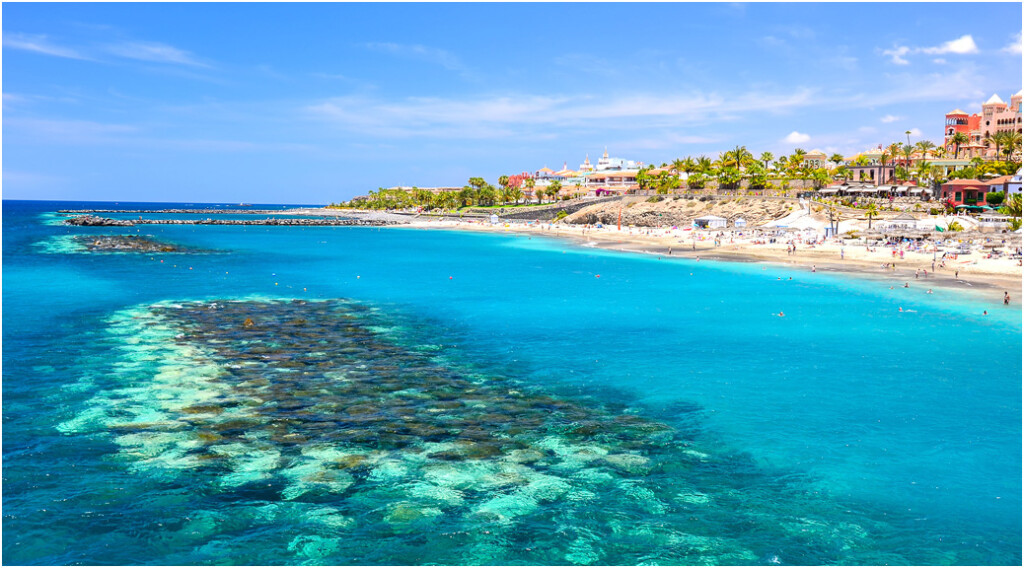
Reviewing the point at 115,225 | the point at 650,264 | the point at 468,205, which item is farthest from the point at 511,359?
the point at 468,205

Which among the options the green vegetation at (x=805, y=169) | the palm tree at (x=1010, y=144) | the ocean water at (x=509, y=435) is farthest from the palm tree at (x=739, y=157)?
the ocean water at (x=509, y=435)

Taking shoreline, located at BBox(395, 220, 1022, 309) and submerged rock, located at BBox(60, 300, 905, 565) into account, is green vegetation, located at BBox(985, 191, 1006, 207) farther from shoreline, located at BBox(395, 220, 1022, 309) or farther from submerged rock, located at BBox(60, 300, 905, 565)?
submerged rock, located at BBox(60, 300, 905, 565)

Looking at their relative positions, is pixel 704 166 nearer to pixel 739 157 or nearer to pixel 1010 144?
pixel 739 157

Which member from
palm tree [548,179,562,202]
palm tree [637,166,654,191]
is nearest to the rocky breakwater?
palm tree [548,179,562,202]

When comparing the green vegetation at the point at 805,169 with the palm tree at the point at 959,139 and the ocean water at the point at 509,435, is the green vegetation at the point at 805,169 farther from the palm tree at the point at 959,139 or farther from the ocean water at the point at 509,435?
the ocean water at the point at 509,435

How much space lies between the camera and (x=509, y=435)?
17.0m

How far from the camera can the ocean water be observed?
12266 millimetres

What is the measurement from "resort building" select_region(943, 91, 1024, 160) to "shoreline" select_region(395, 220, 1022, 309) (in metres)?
75.2

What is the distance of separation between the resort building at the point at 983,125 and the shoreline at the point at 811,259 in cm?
7523

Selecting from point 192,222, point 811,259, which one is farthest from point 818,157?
point 192,222

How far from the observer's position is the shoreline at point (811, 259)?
45719mm

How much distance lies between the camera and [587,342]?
95.3 feet

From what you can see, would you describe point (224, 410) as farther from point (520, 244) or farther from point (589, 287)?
point (520, 244)

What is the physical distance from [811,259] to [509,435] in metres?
55.9
